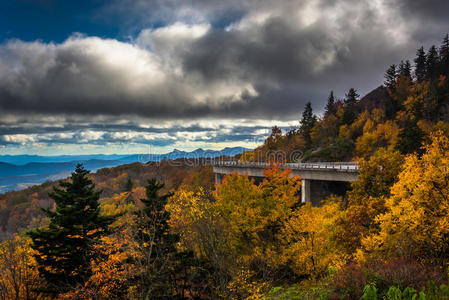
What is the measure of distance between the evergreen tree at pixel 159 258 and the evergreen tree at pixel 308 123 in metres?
85.6

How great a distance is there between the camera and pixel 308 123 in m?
109

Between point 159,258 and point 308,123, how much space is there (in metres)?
100.0

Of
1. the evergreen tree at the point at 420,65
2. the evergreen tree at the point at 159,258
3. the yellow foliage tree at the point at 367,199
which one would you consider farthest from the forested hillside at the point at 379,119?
the evergreen tree at the point at 159,258

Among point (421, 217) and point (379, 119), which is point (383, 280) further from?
point (379, 119)

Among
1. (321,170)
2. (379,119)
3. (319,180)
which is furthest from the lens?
(379,119)

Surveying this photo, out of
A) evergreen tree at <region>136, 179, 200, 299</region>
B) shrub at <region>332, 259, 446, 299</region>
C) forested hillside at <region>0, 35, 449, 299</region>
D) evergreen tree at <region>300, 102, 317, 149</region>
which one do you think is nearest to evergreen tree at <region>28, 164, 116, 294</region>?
forested hillside at <region>0, 35, 449, 299</region>

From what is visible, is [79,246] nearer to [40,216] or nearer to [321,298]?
[321,298]

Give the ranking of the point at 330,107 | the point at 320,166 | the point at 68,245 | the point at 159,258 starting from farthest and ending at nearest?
the point at 330,107 < the point at 320,166 < the point at 68,245 < the point at 159,258

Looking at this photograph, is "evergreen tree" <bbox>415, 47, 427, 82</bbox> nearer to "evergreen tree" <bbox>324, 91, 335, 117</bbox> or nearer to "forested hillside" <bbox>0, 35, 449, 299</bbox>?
"evergreen tree" <bbox>324, 91, 335, 117</bbox>

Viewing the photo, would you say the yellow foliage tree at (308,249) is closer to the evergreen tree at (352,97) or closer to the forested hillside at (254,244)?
the forested hillside at (254,244)

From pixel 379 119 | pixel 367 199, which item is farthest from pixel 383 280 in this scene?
pixel 379 119

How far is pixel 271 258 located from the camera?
23.7 metres

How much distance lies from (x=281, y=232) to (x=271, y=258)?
3.76m

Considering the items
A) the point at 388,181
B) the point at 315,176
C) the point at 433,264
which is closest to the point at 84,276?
the point at 433,264
